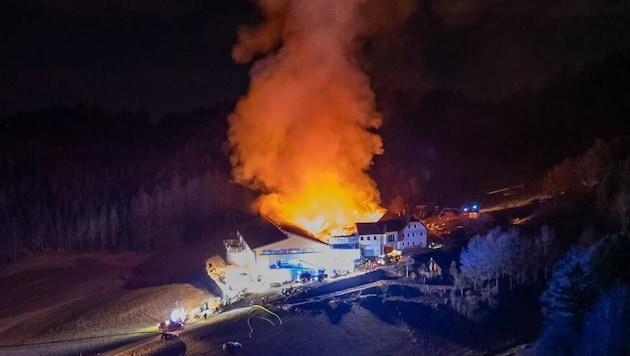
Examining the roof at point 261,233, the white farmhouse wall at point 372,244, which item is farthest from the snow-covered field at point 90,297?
the white farmhouse wall at point 372,244

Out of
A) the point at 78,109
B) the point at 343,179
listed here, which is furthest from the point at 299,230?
the point at 78,109

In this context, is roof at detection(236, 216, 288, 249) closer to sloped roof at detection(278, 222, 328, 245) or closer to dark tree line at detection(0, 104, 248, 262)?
sloped roof at detection(278, 222, 328, 245)

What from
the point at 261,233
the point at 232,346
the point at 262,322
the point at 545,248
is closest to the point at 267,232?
the point at 261,233

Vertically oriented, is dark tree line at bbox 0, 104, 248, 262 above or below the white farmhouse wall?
above

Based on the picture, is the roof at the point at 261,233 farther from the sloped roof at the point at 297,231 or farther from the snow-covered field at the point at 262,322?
the snow-covered field at the point at 262,322

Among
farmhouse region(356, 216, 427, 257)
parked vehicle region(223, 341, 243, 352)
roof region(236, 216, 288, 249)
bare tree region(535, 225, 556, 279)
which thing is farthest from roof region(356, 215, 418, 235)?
parked vehicle region(223, 341, 243, 352)

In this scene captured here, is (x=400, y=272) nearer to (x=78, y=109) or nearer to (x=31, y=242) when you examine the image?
(x=31, y=242)

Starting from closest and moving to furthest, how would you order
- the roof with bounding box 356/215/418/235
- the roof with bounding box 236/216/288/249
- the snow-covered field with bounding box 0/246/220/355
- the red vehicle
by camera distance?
the red vehicle
the snow-covered field with bounding box 0/246/220/355
the roof with bounding box 236/216/288/249
the roof with bounding box 356/215/418/235
